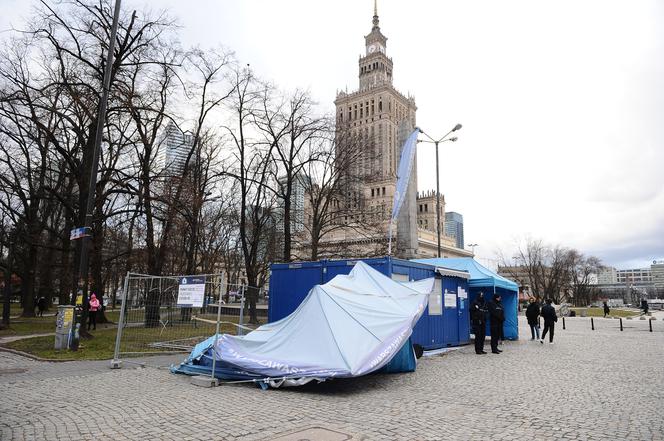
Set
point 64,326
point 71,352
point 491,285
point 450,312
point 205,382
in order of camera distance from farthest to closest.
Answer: point 491,285, point 450,312, point 64,326, point 71,352, point 205,382

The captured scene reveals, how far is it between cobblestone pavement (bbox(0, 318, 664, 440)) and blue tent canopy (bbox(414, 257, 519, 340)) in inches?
302

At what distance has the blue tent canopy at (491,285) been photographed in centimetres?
1903

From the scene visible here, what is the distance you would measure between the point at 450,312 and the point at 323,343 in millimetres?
9264

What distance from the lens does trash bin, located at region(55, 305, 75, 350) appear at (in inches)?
551

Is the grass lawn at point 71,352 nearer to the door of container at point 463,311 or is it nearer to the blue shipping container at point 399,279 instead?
the blue shipping container at point 399,279

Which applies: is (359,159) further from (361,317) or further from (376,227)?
(361,317)

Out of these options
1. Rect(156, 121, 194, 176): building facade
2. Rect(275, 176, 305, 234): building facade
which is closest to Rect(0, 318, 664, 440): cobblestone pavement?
Rect(156, 121, 194, 176): building facade

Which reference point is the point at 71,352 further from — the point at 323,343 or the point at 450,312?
the point at 450,312

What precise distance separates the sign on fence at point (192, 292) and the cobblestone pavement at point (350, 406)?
161 cm

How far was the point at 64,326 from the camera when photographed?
46.1ft

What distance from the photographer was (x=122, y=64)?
57.3ft

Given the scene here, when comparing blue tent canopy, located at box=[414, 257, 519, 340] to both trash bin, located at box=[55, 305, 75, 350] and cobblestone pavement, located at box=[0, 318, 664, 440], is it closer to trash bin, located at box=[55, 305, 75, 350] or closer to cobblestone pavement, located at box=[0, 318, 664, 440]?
cobblestone pavement, located at box=[0, 318, 664, 440]

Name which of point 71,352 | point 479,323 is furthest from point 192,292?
point 479,323

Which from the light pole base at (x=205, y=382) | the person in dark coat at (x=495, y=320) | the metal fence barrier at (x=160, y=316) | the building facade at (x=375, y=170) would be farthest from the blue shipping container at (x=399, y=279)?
the building facade at (x=375, y=170)
